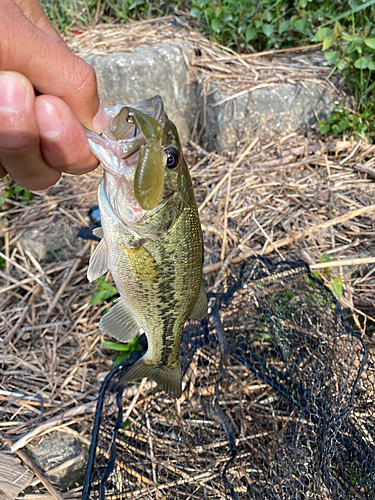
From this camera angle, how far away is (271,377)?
2.77m

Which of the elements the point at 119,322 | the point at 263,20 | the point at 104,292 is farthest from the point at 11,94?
the point at 263,20

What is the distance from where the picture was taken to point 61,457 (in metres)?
2.43

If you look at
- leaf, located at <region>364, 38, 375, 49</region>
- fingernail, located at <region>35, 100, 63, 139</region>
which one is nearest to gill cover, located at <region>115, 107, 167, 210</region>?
fingernail, located at <region>35, 100, 63, 139</region>

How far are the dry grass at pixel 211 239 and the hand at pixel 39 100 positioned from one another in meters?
1.85

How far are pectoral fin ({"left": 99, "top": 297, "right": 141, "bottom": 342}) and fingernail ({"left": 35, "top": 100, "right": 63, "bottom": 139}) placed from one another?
945 mm

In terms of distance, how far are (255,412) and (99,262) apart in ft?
5.60

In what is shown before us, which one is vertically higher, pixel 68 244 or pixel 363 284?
pixel 68 244

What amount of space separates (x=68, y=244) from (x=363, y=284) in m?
2.89

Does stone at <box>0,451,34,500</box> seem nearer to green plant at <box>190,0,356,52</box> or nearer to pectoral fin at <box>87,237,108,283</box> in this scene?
pectoral fin at <box>87,237,108,283</box>

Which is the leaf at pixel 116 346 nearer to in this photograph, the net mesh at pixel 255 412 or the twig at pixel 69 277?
the net mesh at pixel 255 412

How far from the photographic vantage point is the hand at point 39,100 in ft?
3.98

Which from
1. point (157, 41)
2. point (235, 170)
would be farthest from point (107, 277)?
point (157, 41)

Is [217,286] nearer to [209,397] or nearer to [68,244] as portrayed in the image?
[209,397]

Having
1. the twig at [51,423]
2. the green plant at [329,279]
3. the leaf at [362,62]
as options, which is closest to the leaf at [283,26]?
the leaf at [362,62]
